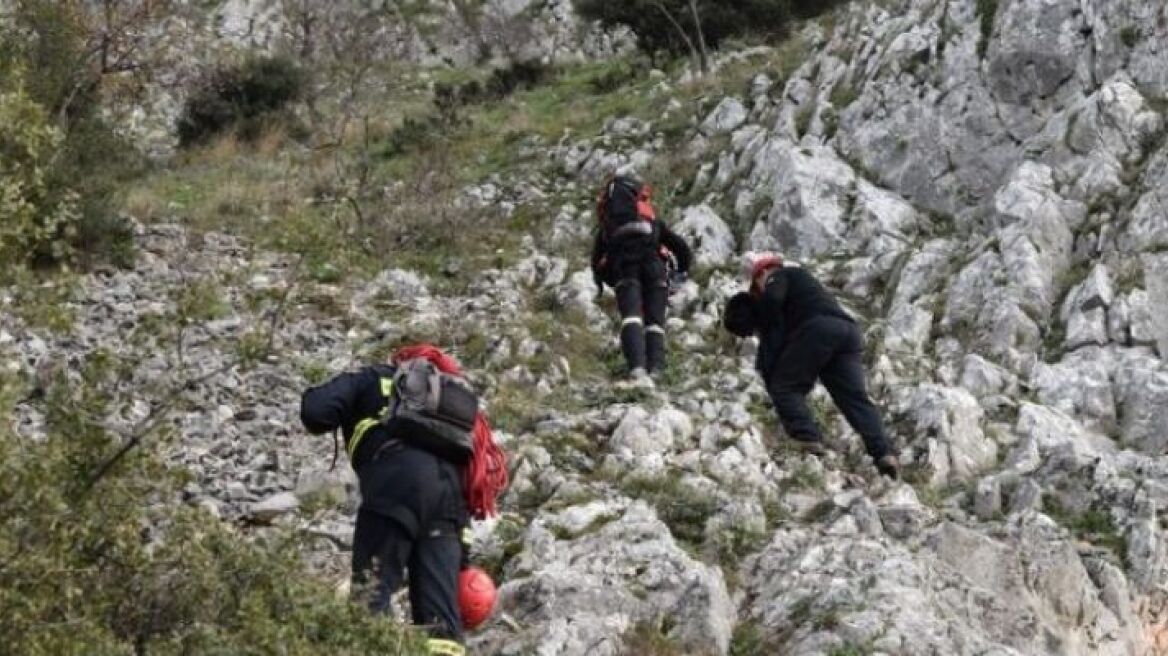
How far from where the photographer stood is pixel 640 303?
449 inches

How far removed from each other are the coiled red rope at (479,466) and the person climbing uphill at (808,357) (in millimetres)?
3625

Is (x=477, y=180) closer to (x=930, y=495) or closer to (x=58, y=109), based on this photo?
(x=58, y=109)

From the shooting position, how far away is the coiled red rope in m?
6.51

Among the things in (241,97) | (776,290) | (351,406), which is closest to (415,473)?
(351,406)

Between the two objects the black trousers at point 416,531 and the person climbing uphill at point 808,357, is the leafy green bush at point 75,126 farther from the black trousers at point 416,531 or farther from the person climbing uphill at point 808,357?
the black trousers at point 416,531

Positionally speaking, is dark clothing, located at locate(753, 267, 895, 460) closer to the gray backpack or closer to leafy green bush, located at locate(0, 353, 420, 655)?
the gray backpack

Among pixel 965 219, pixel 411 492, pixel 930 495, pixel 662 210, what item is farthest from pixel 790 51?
pixel 411 492

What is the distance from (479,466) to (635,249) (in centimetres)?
515

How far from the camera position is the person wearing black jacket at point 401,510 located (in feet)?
20.2

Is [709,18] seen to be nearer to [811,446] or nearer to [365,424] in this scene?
[811,446]

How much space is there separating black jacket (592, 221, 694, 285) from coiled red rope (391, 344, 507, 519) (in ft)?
15.7

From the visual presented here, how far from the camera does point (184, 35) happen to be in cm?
2014

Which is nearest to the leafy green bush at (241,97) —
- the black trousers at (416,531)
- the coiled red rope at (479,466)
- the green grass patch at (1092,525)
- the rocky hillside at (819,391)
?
the rocky hillside at (819,391)

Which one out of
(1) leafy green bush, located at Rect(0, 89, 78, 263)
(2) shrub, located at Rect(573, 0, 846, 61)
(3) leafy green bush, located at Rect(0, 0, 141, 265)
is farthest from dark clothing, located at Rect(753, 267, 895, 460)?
(2) shrub, located at Rect(573, 0, 846, 61)
